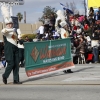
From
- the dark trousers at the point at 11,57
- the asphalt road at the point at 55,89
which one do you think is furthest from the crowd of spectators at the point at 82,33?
the dark trousers at the point at 11,57

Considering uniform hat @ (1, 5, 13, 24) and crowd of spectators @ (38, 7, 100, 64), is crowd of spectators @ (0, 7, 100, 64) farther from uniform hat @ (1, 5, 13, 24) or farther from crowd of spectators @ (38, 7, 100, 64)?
uniform hat @ (1, 5, 13, 24)

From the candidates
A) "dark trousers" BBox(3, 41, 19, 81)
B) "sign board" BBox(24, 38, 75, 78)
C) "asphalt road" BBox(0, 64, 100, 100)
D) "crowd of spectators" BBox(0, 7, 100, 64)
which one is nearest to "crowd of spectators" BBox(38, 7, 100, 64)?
"crowd of spectators" BBox(0, 7, 100, 64)

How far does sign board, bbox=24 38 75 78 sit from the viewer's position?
12555 millimetres

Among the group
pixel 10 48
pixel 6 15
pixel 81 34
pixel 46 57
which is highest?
pixel 6 15

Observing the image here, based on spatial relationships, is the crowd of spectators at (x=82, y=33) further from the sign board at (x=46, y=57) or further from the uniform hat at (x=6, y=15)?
the sign board at (x=46, y=57)

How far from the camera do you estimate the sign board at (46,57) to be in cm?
1255

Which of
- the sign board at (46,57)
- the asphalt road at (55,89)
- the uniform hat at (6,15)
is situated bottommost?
the asphalt road at (55,89)

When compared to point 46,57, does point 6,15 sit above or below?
above

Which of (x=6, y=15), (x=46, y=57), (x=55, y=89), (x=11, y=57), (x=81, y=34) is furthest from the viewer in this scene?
(x=81, y=34)

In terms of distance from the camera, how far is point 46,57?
528 inches

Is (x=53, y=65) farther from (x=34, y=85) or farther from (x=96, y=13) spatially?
(x=96, y=13)

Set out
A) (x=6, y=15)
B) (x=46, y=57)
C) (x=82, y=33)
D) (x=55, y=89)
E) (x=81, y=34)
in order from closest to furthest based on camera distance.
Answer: (x=55, y=89) → (x=46, y=57) → (x=6, y=15) → (x=81, y=34) → (x=82, y=33)

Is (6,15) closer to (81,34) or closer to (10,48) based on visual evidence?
(81,34)

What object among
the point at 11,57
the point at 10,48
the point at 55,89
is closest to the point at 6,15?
the point at 10,48
